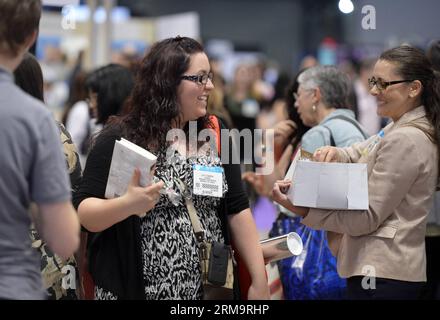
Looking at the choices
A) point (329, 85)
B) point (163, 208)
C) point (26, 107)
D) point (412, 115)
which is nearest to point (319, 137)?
point (329, 85)

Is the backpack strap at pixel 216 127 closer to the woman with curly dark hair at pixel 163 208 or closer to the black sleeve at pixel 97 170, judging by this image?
the woman with curly dark hair at pixel 163 208

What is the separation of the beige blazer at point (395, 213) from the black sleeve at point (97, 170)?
902mm

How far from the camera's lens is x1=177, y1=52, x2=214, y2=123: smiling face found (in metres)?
3.22

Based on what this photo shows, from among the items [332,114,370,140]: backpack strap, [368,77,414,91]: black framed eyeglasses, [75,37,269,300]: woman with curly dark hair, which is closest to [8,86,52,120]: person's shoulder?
[75,37,269,300]: woman with curly dark hair

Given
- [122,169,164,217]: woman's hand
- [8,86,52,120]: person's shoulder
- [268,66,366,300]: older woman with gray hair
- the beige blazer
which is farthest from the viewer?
[268,66,366,300]: older woman with gray hair

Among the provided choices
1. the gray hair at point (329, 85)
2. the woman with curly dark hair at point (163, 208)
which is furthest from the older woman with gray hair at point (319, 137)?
the woman with curly dark hair at point (163, 208)

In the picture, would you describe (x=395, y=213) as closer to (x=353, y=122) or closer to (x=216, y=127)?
(x=216, y=127)

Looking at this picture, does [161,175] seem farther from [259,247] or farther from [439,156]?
[439,156]

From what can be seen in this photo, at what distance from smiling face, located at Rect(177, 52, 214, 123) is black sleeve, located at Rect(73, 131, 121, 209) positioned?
0.30m

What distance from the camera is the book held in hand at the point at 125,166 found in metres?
2.86

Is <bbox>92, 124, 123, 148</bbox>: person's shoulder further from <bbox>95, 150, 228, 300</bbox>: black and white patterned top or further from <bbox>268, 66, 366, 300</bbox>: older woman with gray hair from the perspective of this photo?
<bbox>268, 66, 366, 300</bbox>: older woman with gray hair

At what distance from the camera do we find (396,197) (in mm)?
3316

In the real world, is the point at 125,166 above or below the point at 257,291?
above

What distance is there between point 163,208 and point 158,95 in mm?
459
